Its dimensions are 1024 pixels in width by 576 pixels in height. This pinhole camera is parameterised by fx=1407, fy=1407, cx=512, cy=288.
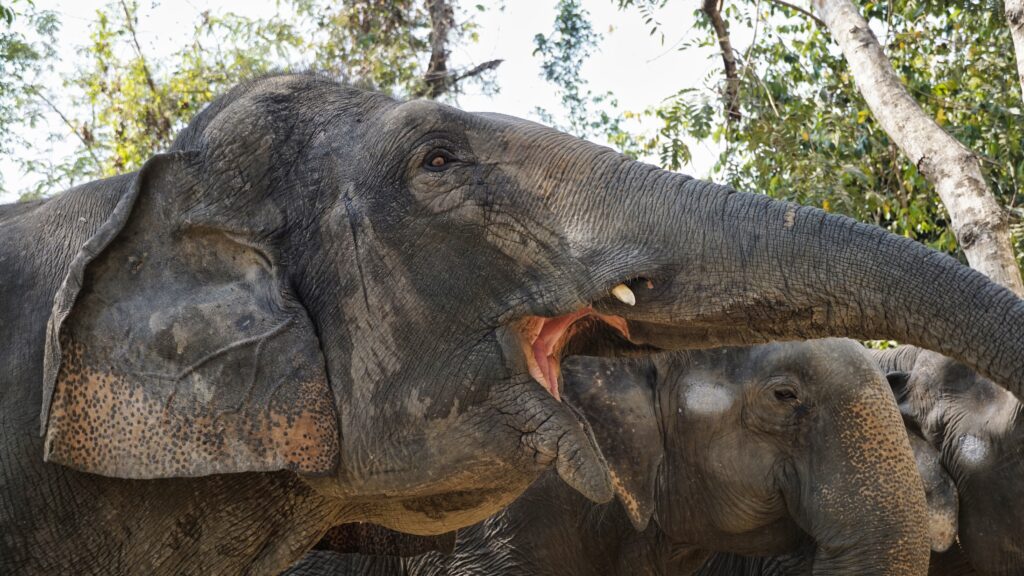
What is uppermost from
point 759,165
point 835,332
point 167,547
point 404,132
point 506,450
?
point 404,132

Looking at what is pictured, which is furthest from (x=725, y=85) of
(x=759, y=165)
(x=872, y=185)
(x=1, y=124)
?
(x=1, y=124)

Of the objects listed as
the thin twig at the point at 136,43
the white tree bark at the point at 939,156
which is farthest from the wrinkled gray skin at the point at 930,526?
the thin twig at the point at 136,43

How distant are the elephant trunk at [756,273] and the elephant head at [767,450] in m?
2.31

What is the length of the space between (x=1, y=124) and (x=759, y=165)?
6.49m

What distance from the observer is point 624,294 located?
2.39 metres

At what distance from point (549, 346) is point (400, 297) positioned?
299 millimetres

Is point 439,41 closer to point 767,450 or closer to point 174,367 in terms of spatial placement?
point 767,450

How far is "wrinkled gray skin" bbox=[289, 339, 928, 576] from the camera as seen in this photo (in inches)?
187

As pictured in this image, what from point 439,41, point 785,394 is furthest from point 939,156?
point 439,41

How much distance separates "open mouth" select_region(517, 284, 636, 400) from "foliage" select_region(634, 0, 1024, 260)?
4453 millimetres

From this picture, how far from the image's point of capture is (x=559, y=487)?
5.23 metres

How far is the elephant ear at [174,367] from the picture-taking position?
2.38 meters

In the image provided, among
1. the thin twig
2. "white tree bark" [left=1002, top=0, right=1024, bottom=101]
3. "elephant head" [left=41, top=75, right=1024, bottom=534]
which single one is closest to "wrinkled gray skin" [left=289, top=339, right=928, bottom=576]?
"white tree bark" [left=1002, top=0, right=1024, bottom=101]

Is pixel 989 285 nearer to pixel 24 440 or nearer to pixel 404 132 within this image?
pixel 404 132
